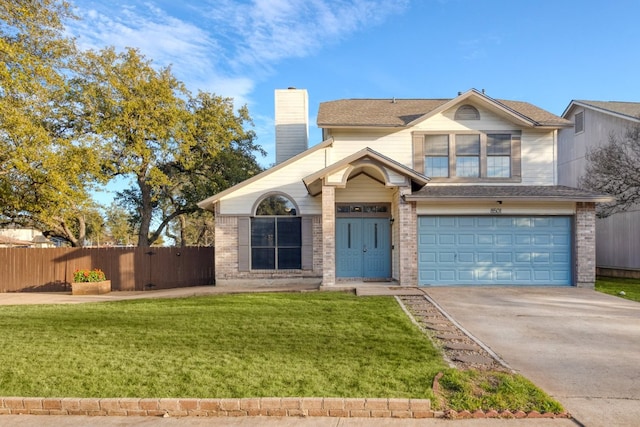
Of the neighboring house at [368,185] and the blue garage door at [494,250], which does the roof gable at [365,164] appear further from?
the blue garage door at [494,250]

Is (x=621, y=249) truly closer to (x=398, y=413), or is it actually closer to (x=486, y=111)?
(x=486, y=111)

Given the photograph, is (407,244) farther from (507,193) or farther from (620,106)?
(620,106)

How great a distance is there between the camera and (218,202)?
15.0 meters

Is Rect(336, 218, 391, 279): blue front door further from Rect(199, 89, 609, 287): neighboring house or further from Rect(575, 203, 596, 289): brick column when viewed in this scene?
Rect(575, 203, 596, 289): brick column

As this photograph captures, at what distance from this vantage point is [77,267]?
651 inches

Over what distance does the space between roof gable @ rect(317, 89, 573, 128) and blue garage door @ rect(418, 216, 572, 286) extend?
12.0 feet

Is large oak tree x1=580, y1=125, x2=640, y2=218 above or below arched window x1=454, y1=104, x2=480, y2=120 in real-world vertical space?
below

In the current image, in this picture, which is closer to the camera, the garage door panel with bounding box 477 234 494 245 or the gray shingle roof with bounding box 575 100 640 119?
the garage door panel with bounding box 477 234 494 245

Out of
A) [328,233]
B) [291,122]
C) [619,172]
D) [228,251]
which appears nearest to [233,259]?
[228,251]

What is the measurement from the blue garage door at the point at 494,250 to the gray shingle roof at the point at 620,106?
29.9 ft

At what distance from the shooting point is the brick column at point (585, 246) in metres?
13.2

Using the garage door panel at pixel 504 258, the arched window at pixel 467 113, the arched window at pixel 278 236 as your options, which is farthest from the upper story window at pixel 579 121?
the arched window at pixel 278 236

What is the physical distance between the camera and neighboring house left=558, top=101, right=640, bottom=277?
18328 mm

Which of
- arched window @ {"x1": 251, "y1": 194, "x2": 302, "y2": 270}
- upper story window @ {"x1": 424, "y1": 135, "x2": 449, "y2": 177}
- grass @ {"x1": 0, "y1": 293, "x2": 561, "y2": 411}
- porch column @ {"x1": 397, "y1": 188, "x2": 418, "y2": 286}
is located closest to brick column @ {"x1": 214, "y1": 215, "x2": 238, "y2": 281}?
arched window @ {"x1": 251, "y1": 194, "x2": 302, "y2": 270}
